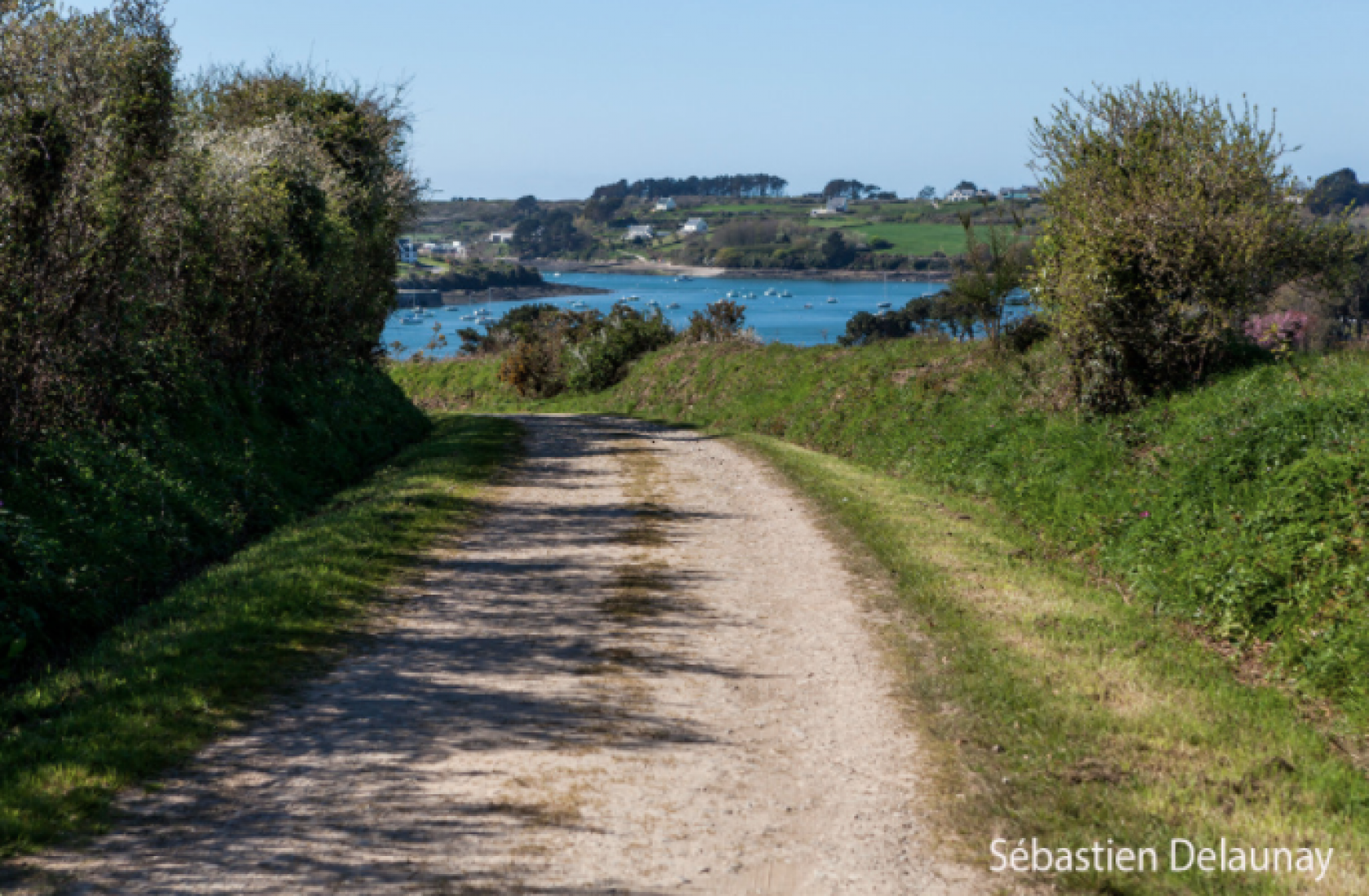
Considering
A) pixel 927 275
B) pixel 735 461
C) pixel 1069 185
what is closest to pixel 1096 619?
pixel 1069 185

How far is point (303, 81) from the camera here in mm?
28609

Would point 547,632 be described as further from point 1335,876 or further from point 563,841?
point 1335,876

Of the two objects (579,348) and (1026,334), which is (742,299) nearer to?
(579,348)

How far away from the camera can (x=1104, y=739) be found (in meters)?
7.26

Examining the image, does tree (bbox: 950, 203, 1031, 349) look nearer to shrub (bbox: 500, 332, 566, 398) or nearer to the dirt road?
the dirt road

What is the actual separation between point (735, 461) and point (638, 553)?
9.05 m

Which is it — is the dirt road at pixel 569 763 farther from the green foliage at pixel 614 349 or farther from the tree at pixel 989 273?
the green foliage at pixel 614 349

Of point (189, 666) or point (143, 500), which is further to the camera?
point (143, 500)

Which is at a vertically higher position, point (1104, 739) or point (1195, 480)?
point (1195, 480)

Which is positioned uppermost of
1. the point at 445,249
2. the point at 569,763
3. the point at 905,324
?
the point at 445,249

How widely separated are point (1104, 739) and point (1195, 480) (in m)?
5.85

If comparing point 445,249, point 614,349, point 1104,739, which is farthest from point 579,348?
point 445,249

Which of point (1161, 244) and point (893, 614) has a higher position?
point (1161, 244)

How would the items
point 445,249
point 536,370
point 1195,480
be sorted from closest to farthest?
point 1195,480 < point 536,370 < point 445,249
